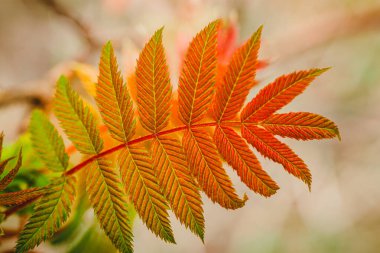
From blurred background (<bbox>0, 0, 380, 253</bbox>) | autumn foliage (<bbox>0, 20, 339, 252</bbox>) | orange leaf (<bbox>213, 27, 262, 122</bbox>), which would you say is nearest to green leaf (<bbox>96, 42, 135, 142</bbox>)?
autumn foliage (<bbox>0, 20, 339, 252</bbox>)

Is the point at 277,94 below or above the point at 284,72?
below

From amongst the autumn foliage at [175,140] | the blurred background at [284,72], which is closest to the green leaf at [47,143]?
the autumn foliage at [175,140]

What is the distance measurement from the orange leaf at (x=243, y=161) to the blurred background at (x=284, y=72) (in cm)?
101

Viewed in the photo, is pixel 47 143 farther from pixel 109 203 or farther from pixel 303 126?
pixel 303 126

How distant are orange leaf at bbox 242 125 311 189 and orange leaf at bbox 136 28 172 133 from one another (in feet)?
0.38

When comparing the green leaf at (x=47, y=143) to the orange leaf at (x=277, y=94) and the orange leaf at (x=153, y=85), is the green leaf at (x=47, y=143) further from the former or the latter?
the orange leaf at (x=277, y=94)

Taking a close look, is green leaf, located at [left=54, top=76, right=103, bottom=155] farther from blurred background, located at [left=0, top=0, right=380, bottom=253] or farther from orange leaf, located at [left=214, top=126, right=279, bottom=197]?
blurred background, located at [left=0, top=0, right=380, bottom=253]

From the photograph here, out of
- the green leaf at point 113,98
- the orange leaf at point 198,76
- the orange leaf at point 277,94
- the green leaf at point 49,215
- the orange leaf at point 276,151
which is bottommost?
the orange leaf at point 276,151

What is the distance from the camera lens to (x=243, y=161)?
450mm

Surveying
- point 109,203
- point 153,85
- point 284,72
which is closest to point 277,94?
point 153,85

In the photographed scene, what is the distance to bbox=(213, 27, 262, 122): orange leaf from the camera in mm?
432

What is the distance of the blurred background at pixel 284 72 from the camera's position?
1.64m

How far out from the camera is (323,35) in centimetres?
152

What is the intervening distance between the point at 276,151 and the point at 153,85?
0.18 m
